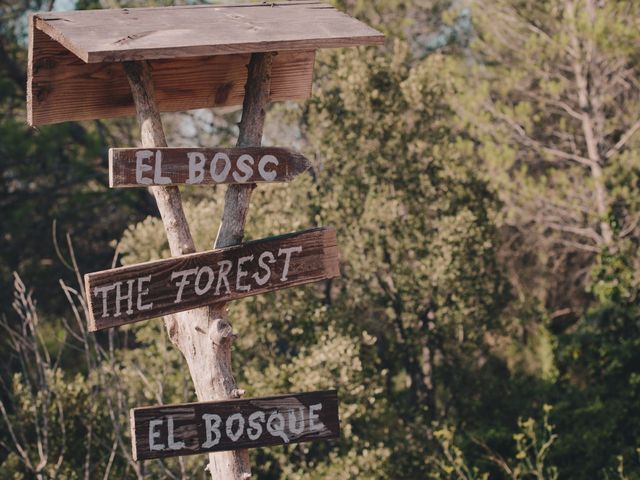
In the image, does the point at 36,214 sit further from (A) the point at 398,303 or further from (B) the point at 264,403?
(B) the point at 264,403

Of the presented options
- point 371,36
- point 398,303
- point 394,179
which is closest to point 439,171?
point 394,179

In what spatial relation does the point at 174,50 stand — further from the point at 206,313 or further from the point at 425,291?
the point at 425,291

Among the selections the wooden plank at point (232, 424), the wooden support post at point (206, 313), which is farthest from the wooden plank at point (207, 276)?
the wooden plank at point (232, 424)

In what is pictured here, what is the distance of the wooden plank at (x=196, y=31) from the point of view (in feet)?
10.4

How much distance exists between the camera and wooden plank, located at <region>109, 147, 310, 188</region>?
3.20m

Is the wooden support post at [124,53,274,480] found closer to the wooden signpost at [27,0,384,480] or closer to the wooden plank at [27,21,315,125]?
the wooden signpost at [27,0,384,480]

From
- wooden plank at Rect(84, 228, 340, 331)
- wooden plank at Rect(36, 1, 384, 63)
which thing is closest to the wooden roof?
wooden plank at Rect(36, 1, 384, 63)

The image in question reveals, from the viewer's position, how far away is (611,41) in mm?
10484

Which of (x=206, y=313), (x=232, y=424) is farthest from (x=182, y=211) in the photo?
(x=232, y=424)

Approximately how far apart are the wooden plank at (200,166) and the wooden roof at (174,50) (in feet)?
1.10

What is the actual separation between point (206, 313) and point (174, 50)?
952 millimetres

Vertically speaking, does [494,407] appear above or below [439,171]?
below

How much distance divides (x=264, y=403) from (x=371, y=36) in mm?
1391

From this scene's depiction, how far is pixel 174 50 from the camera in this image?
126 inches
